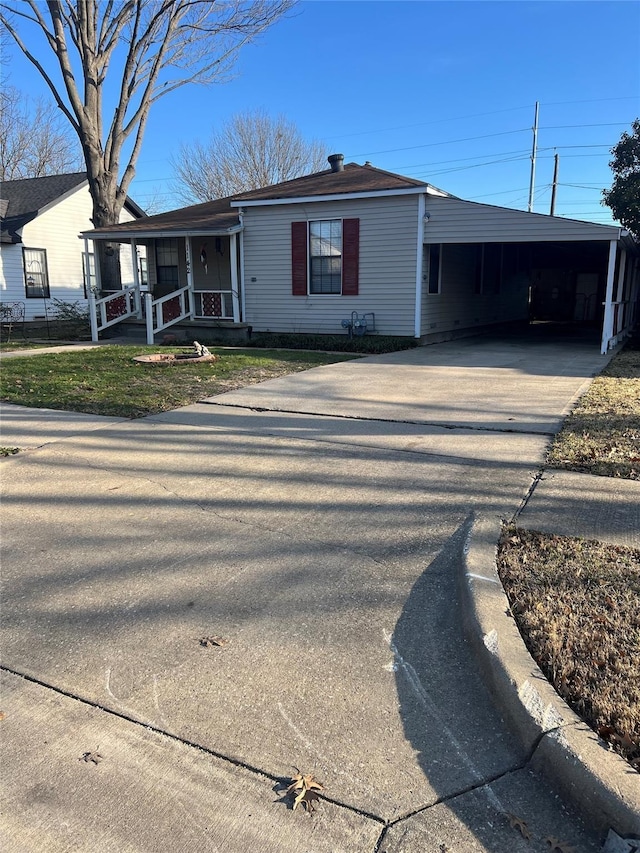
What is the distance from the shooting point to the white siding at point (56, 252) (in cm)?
2178

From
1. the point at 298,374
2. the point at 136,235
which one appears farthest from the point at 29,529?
the point at 136,235

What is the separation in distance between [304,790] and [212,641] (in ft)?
3.08

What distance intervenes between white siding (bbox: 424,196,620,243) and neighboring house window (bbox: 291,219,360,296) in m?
1.88

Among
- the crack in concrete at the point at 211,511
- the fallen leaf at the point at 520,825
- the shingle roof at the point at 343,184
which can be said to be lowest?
the fallen leaf at the point at 520,825

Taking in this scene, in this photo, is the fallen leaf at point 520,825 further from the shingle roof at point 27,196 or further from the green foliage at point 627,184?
the shingle roof at point 27,196

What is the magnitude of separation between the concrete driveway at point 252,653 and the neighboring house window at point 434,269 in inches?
369

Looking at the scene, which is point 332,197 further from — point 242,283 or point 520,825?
point 520,825

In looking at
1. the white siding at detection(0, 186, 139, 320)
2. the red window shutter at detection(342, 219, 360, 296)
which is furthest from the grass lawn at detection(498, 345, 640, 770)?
the white siding at detection(0, 186, 139, 320)

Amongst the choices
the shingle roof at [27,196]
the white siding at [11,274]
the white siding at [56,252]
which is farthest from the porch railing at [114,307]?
the shingle roof at [27,196]

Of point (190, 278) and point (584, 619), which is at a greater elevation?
point (190, 278)

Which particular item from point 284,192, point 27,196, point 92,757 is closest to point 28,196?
point 27,196

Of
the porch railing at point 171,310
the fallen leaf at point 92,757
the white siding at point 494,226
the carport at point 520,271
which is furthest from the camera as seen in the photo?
the porch railing at point 171,310

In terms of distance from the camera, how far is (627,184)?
664 inches

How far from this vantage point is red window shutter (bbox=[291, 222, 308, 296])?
1481 centimetres
